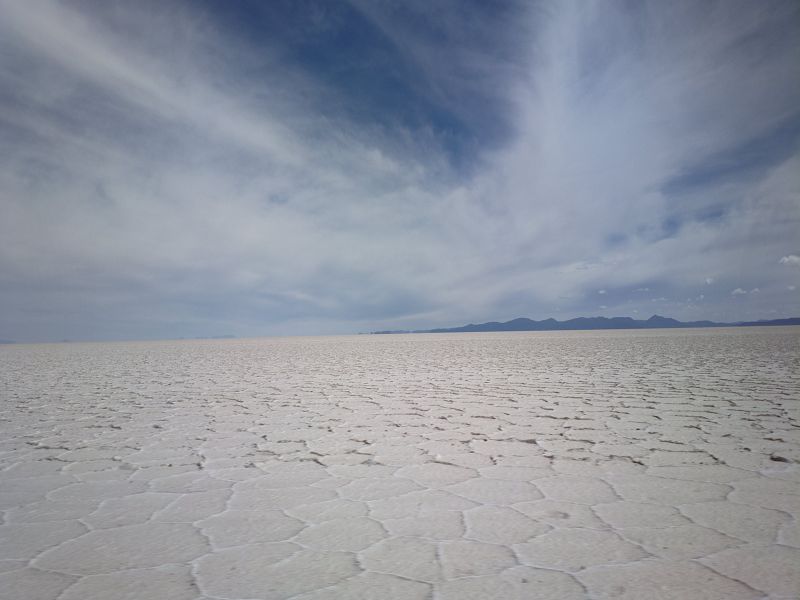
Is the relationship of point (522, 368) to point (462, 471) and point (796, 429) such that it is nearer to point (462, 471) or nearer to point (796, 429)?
point (796, 429)

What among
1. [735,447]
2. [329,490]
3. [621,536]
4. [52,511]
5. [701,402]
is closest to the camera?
[621,536]

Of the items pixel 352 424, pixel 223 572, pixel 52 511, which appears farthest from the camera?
pixel 352 424

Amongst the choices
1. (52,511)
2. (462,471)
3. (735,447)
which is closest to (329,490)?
(462,471)

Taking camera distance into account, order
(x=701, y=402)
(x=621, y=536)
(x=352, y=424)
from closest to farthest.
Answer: (x=621, y=536) < (x=352, y=424) < (x=701, y=402)

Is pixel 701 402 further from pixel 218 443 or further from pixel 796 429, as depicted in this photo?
pixel 218 443

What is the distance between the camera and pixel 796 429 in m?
3.04

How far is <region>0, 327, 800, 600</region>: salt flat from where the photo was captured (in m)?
1.33

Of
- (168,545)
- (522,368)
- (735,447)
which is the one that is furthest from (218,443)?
(522,368)

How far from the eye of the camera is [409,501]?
6.44 ft

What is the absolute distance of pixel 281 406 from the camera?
14.6ft

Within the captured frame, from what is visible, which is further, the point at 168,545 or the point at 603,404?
the point at 603,404

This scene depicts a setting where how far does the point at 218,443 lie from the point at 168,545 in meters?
1.52

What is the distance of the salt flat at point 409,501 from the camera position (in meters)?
1.33

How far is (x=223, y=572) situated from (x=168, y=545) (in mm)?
317
